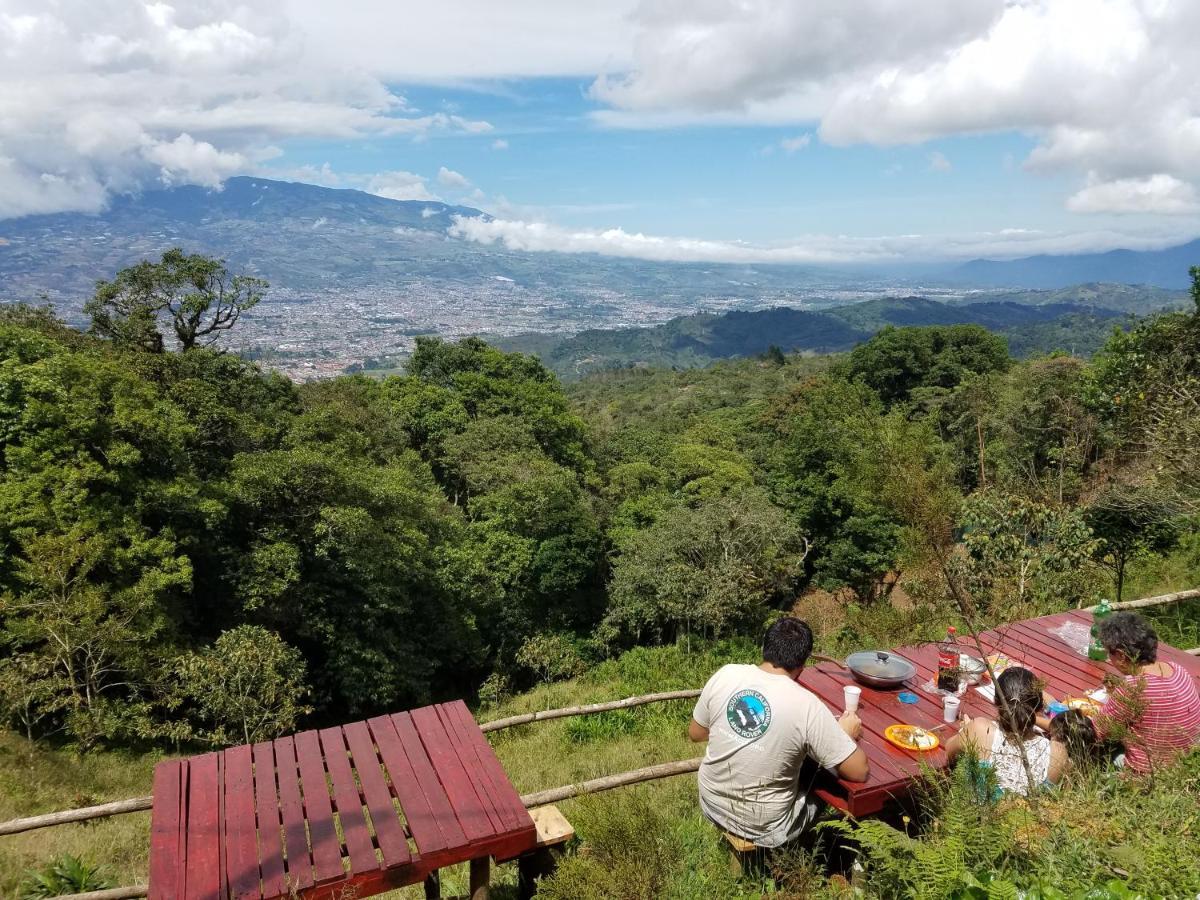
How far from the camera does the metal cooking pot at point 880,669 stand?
3.69 metres

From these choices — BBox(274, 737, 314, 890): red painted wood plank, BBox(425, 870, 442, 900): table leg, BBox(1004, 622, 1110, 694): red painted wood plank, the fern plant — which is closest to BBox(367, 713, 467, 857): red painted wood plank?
BBox(274, 737, 314, 890): red painted wood plank

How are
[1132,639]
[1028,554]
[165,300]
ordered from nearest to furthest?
1. [1132,639]
2. [1028,554]
3. [165,300]

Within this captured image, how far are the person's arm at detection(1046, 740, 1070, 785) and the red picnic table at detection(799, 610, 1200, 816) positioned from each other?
1.35 feet

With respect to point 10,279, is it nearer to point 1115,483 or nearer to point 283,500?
point 283,500

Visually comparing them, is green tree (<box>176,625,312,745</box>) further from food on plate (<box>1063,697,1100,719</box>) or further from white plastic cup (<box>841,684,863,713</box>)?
food on plate (<box>1063,697,1100,719</box>)

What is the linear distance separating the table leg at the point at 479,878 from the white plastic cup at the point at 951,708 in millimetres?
2281

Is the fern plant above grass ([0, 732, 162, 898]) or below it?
above

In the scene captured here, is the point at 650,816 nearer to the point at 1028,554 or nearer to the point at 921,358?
the point at 1028,554

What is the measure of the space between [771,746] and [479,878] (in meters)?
1.39

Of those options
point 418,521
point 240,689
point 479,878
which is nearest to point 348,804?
point 479,878

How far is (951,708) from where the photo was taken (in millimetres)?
3381

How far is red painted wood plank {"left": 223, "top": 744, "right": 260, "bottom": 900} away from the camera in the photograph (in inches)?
99.2

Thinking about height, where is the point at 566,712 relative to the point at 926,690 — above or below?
below

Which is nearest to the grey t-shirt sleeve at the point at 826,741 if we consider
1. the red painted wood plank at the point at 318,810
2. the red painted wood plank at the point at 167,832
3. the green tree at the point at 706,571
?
the red painted wood plank at the point at 318,810
